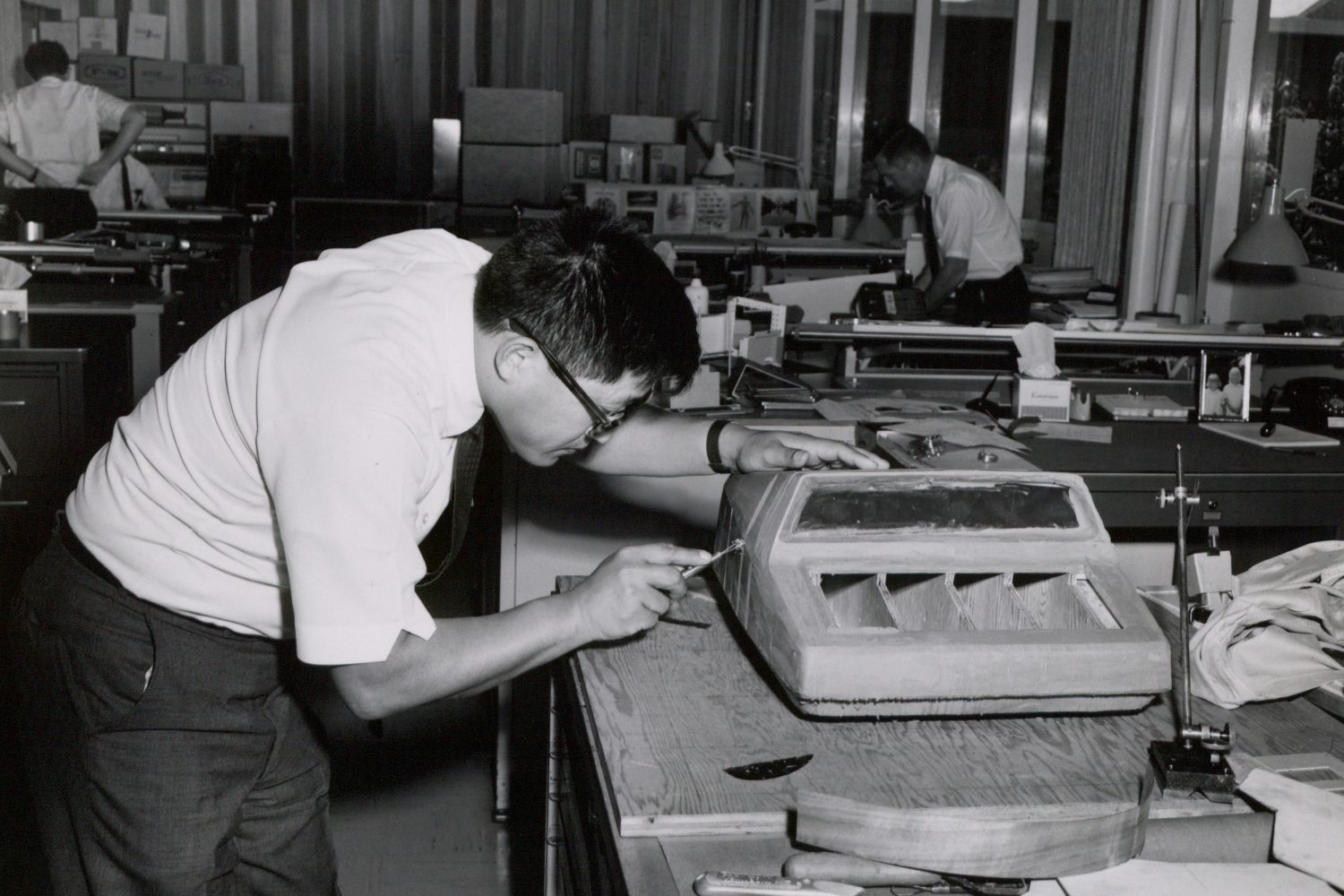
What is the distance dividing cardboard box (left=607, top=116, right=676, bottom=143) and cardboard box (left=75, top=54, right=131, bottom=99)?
3.35 metres

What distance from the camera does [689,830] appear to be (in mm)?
1121

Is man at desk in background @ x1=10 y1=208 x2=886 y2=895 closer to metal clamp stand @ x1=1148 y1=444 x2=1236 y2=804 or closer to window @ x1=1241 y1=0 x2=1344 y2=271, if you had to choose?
metal clamp stand @ x1=1148 y1=444 x2=1236 y2=804

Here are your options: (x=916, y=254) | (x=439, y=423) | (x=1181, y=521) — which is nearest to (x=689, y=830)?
(x=439, y=423)

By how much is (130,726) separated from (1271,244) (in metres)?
3.27

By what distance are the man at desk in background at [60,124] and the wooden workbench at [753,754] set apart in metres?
5.58

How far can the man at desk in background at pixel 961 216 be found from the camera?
17.0 feet

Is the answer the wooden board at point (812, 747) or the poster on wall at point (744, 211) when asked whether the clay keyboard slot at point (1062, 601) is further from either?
the poster on wall at point (744, 211)

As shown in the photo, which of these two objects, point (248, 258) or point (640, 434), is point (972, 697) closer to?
point (640, 434)

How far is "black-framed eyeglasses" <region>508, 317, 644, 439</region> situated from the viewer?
1263 millimetres

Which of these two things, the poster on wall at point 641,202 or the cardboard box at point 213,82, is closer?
the poster on wall at point 641,202

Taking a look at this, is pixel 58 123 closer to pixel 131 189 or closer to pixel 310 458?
pixel 131 189

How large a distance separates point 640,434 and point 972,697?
2.28ft

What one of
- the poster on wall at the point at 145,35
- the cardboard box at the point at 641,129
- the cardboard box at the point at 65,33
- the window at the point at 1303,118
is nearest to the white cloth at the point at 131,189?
the cardboard box at the point at 65,33

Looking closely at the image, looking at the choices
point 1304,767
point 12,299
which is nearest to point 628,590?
point 1304,767
